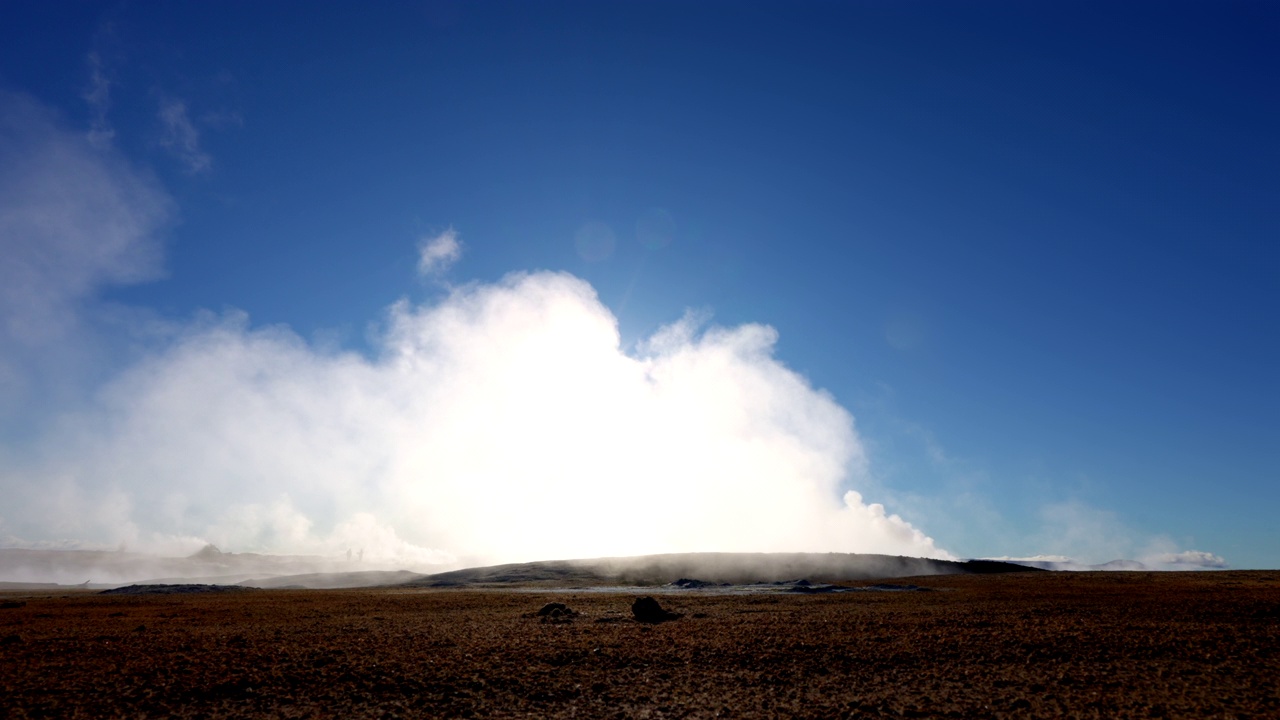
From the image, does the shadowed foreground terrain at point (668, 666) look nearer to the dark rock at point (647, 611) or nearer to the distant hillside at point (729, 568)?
the dark rock at point (647, 611)

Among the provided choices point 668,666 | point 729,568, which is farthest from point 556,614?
point 729,568

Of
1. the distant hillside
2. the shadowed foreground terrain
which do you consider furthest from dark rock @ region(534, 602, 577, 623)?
the distant hillside

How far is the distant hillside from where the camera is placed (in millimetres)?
100750

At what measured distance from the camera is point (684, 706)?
14.4m

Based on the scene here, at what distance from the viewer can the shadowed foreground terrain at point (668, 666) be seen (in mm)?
14234

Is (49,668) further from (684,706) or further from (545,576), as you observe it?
(545,576)

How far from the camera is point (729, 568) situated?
366ft

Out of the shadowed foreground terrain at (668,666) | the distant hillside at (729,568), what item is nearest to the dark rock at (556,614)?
the shadowed foreground terrain at (668,666)

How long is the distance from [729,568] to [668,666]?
98.9 meters

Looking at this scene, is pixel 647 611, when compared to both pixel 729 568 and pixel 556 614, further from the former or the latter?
pixel 729 568

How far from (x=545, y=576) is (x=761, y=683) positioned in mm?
89010

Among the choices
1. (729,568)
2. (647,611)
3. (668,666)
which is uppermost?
(668,666)

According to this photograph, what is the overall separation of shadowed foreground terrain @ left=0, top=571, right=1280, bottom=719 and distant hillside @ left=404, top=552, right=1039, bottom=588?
73755mm

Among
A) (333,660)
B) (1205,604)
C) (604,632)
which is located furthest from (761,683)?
(1205,604)
